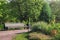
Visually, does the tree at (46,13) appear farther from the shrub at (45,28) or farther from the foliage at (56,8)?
the shrub at (45,28)

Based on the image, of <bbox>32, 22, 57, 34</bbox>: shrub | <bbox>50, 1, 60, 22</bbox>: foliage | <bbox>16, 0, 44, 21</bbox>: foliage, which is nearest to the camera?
<bbox>32, 22, 57, 34</bbox>: shrub

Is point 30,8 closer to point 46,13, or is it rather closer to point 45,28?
point 46,13

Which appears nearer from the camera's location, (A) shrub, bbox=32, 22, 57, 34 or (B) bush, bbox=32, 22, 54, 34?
(A) shrub, bbox=32, 22, 57, 34

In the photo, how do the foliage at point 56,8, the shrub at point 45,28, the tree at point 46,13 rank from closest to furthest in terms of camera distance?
the shrub at point 45,28 → the tree at point 46,13 → the foliage at point 56,8

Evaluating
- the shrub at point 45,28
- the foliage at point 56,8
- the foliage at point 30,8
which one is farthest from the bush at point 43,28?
the foliage at point 56,8

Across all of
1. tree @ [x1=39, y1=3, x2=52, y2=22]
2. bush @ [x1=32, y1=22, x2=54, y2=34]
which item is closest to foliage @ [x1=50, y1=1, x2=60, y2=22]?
tree @ [x1=39, y1=3, x2=52, y2=22]

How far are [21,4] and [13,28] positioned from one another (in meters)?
7.36

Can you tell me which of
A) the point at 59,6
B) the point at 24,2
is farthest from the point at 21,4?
the point at 59,6

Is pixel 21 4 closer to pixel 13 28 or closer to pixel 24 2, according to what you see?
pixel 24 2

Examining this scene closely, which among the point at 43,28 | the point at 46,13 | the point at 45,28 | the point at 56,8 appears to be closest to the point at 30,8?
the point at 46,13

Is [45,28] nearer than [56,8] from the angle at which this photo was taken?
Yes

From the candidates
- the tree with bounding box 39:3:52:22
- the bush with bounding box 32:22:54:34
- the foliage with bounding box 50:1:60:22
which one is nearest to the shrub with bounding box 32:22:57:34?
the bush with bounding box 32:22:54:34

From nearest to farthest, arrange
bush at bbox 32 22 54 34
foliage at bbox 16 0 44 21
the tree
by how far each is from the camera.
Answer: bush at bbox 32 22 54 34 → the tree → foliage at bbox 16 0 44 21

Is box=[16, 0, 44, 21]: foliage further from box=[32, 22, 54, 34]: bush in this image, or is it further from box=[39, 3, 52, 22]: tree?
box=[32, 22, 54, 34]: bush
